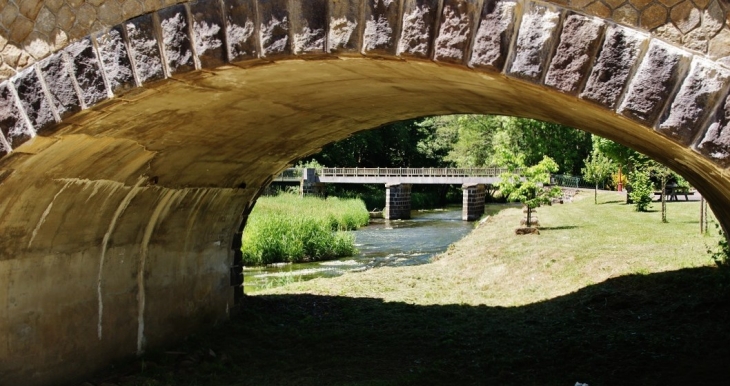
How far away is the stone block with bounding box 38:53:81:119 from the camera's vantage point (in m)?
5.26

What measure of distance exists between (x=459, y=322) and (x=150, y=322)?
452 centimetres

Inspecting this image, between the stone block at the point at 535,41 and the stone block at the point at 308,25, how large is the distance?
4.16ft

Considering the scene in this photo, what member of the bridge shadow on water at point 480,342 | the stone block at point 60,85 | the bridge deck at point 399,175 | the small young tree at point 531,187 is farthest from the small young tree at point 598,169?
the stone block at point 60,85

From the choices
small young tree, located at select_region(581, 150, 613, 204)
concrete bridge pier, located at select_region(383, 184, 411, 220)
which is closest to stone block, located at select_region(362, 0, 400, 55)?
small young tree, located at select_region(581, 150, 613, 204)

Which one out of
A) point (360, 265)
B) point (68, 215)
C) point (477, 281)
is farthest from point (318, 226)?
point (68, 215)

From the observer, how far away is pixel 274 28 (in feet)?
15.5

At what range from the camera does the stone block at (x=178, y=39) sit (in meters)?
4.97

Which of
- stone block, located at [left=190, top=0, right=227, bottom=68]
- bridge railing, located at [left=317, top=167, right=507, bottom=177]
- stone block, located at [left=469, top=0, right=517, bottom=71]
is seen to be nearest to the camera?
stone block, located at [left=469, top=0, right=517, bottom=71]

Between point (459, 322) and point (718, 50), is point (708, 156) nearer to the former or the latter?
point (718, 50)

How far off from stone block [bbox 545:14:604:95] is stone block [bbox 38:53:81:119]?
3.37 meters

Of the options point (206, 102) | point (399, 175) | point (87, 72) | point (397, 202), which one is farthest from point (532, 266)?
point (399, 175)

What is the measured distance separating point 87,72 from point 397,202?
42856mm

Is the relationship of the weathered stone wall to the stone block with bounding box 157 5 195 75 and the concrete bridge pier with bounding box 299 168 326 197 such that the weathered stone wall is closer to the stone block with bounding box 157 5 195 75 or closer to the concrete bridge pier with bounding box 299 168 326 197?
the stone block with bounding box 157 5 195 75

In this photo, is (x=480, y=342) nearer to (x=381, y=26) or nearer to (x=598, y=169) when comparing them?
(x=381, y=26)
